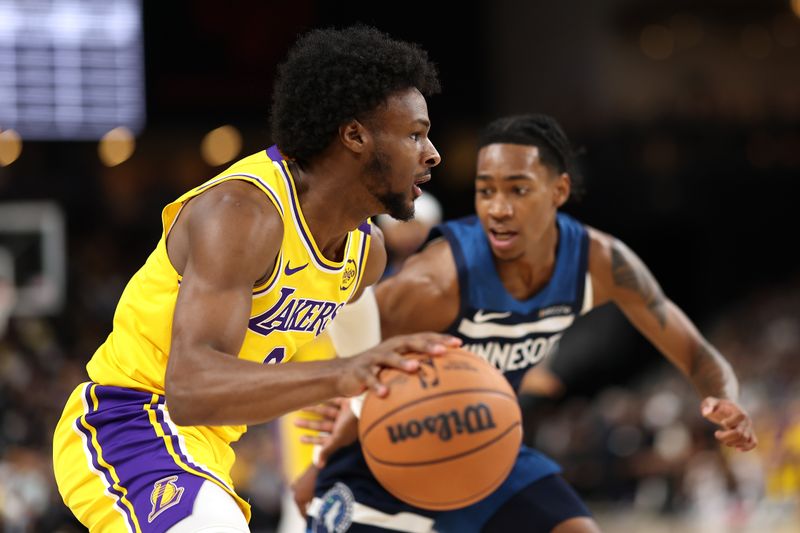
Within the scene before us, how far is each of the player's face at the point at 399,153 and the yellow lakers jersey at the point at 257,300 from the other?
8.7 inches

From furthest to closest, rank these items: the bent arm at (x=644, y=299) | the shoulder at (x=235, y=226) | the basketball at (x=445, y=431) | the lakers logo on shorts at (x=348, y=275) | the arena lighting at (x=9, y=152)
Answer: the arena lighting at (x=9, y=152) < the bent arm at (x=644, y=299) < the lakers logo on shorts at (x=348, y=275) < the basketball at (x=445, y=431) < the shoulder at (x=235, y=226)

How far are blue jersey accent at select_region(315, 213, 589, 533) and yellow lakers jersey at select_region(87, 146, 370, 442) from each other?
0.91 m

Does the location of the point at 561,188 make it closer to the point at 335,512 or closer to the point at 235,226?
the point at 335,512

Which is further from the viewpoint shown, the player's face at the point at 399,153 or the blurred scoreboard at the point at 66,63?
the blurred scoreboard at the point at 66,63

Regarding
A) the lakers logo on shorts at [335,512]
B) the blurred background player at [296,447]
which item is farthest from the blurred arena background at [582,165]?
the lakers logo on shorts at [335,512]

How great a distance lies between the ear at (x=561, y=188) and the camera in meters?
4.24

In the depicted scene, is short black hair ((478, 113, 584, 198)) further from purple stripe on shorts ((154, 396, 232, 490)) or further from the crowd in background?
the crowd in background

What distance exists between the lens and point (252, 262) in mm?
2729

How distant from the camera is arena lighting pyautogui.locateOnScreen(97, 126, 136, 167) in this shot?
15133 mm

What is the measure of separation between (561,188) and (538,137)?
0.21 metres

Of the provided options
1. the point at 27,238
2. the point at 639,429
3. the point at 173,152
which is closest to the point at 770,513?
the point at 639,429

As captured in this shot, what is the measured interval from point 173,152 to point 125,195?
1.54 m

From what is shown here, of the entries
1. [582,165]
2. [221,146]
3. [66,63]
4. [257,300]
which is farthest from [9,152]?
[257,300]

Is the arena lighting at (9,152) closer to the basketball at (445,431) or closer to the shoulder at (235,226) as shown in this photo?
the shoulder at (235,226)
